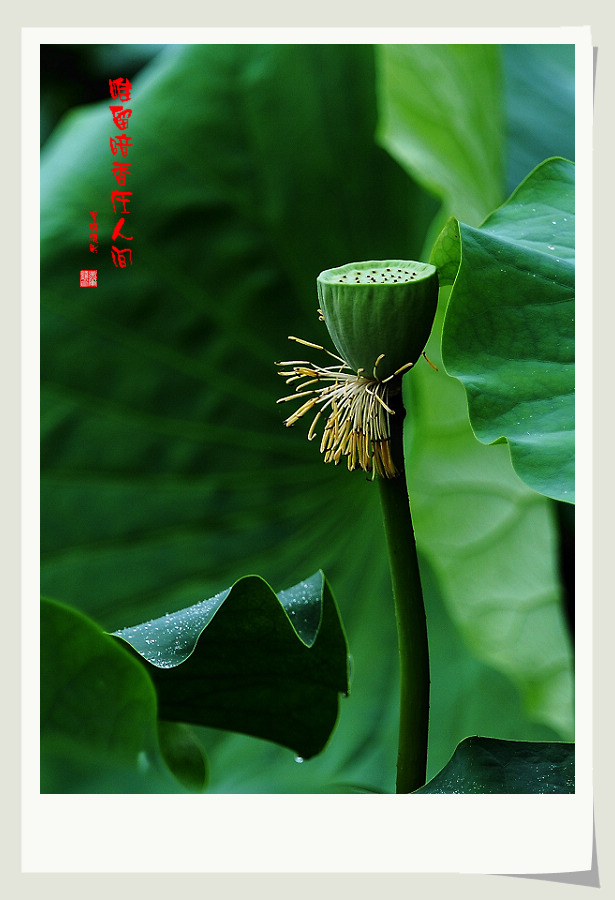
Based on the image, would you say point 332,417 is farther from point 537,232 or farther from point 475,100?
point 475,100

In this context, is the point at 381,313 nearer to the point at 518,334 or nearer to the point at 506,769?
the point at 518,334

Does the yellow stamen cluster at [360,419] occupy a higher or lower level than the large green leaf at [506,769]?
higher

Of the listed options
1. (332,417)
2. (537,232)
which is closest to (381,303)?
(332,417)

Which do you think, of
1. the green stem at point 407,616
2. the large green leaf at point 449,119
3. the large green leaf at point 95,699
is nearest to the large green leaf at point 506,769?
the green stem at point 407,616

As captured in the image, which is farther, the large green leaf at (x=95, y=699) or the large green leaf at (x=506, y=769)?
the large green leaf at (x=506, y=769)

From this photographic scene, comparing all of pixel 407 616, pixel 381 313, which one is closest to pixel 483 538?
pixel 407 616

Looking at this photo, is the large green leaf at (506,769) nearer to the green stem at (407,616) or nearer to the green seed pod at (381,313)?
the green stem at (407,616)
